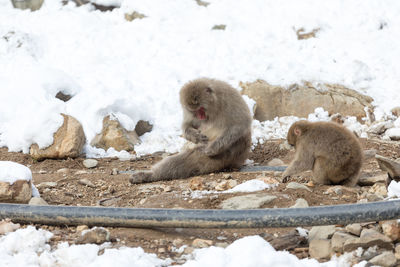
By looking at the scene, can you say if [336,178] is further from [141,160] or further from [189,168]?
[141,160]

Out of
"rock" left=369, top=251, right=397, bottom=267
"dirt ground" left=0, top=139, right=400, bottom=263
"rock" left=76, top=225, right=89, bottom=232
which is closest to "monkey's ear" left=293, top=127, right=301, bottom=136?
"dirt ground" left=0, top=139, right=400, bottom=263

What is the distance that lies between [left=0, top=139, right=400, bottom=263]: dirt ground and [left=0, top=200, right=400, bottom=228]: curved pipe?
10cm

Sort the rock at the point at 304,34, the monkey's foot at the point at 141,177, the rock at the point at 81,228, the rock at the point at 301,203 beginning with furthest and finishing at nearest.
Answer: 1. the rock at the point at 304,34
2. the monkey's foot at the point at 141,177
3. the rock at the point at 301,203
4. the rock at the point at 81,228

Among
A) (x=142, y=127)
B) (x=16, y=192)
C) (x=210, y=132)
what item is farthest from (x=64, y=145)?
(x=16, y=192)

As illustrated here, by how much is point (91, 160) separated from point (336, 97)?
4.23m

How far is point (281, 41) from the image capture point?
31.1 ft

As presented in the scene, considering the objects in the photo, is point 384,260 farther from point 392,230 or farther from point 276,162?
point 276,162

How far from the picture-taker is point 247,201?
12.6 feet

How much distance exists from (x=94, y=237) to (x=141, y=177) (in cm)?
245

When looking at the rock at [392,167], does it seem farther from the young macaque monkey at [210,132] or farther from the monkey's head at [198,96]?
the monkey's head at [198,96]

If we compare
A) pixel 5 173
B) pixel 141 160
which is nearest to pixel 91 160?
pixel 141 160

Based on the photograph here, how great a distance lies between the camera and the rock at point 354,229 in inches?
118

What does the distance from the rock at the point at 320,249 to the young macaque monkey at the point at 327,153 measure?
1.53m

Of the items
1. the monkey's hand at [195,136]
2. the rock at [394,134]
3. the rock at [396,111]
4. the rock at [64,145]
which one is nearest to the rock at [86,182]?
the monkey's hand at [195,136]
